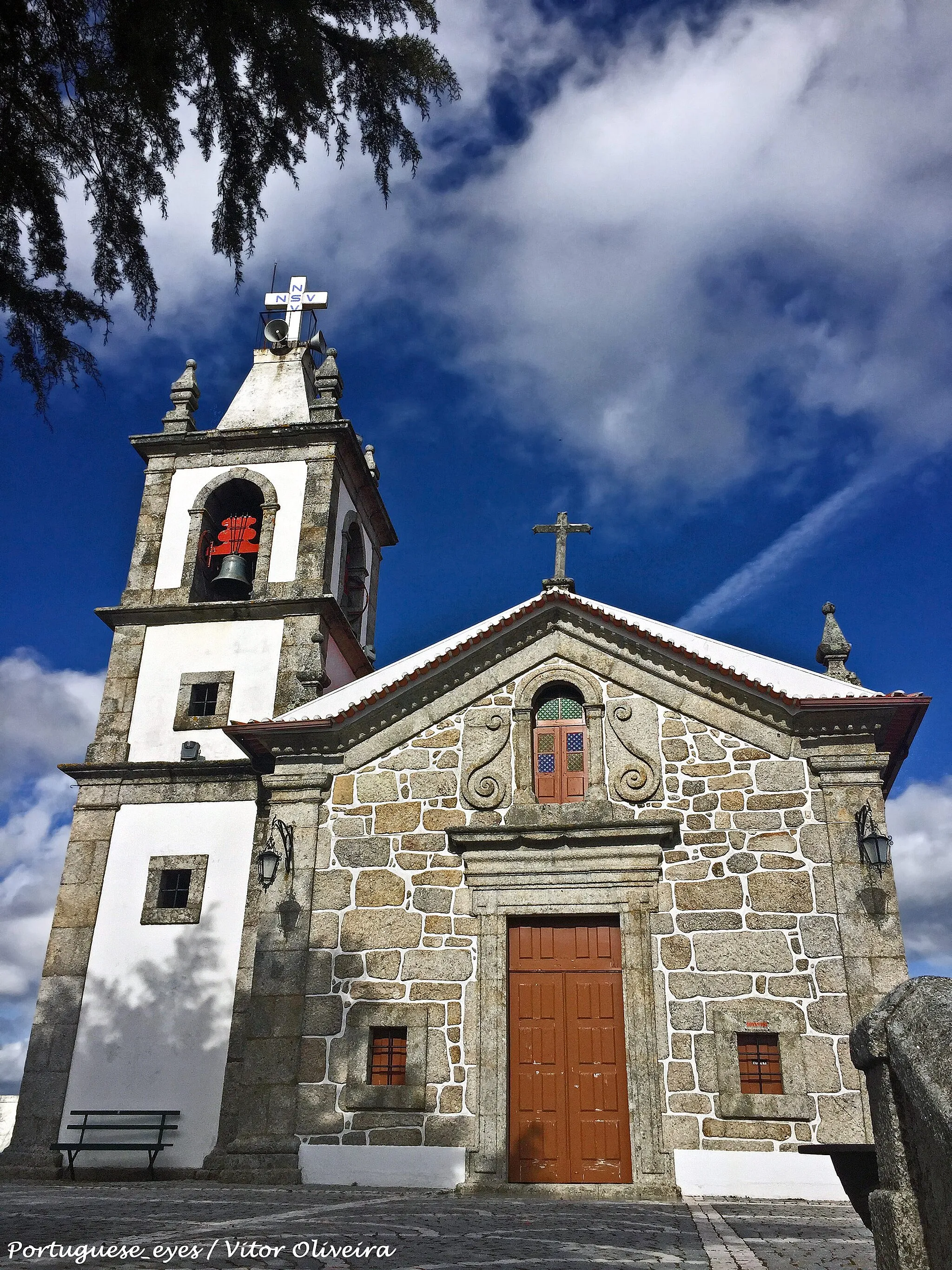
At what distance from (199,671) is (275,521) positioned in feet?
9.61

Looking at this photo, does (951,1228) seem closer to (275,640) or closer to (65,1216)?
(65,1216)

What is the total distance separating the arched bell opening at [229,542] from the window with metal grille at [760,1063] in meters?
10.3

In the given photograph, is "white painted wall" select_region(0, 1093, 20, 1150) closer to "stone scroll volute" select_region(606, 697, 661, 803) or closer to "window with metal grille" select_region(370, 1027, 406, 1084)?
"window with metal grille" select_region(370, 1027, 406, 1084)

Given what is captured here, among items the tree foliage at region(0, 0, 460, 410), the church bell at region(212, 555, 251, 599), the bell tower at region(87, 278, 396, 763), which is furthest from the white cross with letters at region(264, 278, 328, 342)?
the tree foliage at region(0, 0, 460, 410)

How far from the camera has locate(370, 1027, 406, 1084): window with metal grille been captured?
34.6ft

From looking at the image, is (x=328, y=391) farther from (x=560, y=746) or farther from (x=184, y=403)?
(x=560, y=746)

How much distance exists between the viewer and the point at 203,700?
15609 millimetres

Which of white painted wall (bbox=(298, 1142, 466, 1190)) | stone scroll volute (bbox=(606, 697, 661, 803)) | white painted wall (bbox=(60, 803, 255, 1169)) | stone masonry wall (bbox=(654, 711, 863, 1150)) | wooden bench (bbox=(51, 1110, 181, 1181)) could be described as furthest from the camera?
white painted wall (bbox=(60, 803, 255, 1169))

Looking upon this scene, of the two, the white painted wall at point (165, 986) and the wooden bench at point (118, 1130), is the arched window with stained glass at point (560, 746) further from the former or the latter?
the wooden bench at point (118, 1130)

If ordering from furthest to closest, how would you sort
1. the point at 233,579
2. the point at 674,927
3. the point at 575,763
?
the point at 233,579 → the point at 575,763 → the point at 674,927

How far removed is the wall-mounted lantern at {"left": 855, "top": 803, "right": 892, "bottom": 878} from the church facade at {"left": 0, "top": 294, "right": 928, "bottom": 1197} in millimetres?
83

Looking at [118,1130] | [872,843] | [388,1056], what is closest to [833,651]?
[872,843]

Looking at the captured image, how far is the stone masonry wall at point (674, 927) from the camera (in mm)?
9953

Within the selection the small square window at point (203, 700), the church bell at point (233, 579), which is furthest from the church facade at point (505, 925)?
the church bell at point (233, 579)
